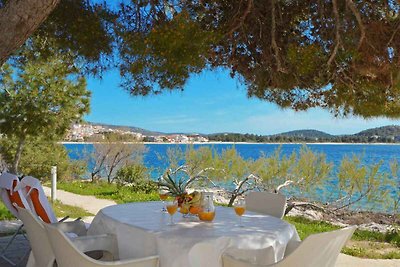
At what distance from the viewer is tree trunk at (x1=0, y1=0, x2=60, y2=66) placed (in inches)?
116

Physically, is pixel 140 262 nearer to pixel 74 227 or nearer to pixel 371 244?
pixel 74 227

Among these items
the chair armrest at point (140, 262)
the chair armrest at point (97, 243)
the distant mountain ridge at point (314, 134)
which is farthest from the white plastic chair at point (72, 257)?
the distant mountain ridge at point (314, 134)

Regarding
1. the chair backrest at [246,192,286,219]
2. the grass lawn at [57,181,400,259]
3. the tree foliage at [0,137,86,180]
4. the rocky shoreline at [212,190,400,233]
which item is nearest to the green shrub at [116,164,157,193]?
the tree foliage at [0,137,86,180]

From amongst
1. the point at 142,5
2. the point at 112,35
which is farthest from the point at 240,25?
the point at 112,35

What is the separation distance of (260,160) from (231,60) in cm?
507

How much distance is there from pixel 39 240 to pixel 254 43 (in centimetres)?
328

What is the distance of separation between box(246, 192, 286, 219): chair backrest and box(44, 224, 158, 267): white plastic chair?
177cm

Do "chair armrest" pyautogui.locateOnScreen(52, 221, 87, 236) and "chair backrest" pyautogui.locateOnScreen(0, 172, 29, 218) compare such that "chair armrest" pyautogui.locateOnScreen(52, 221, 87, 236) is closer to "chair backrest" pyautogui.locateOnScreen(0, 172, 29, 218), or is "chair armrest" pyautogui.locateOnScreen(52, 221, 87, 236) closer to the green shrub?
"chair backrest" pyautogui.locateOnScreen(0, 172, 29, 218)

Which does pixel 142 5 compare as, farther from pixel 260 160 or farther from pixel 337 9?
pixel 260 160

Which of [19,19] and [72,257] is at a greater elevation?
[19,19]

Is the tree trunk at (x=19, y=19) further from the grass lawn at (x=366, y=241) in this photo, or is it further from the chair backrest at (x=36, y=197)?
the grass lawn at (x=366, y=241)

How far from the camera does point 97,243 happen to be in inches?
116

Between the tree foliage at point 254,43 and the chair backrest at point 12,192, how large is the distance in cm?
126

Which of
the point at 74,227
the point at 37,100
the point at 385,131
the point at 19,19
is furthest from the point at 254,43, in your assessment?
the point at 37,100
